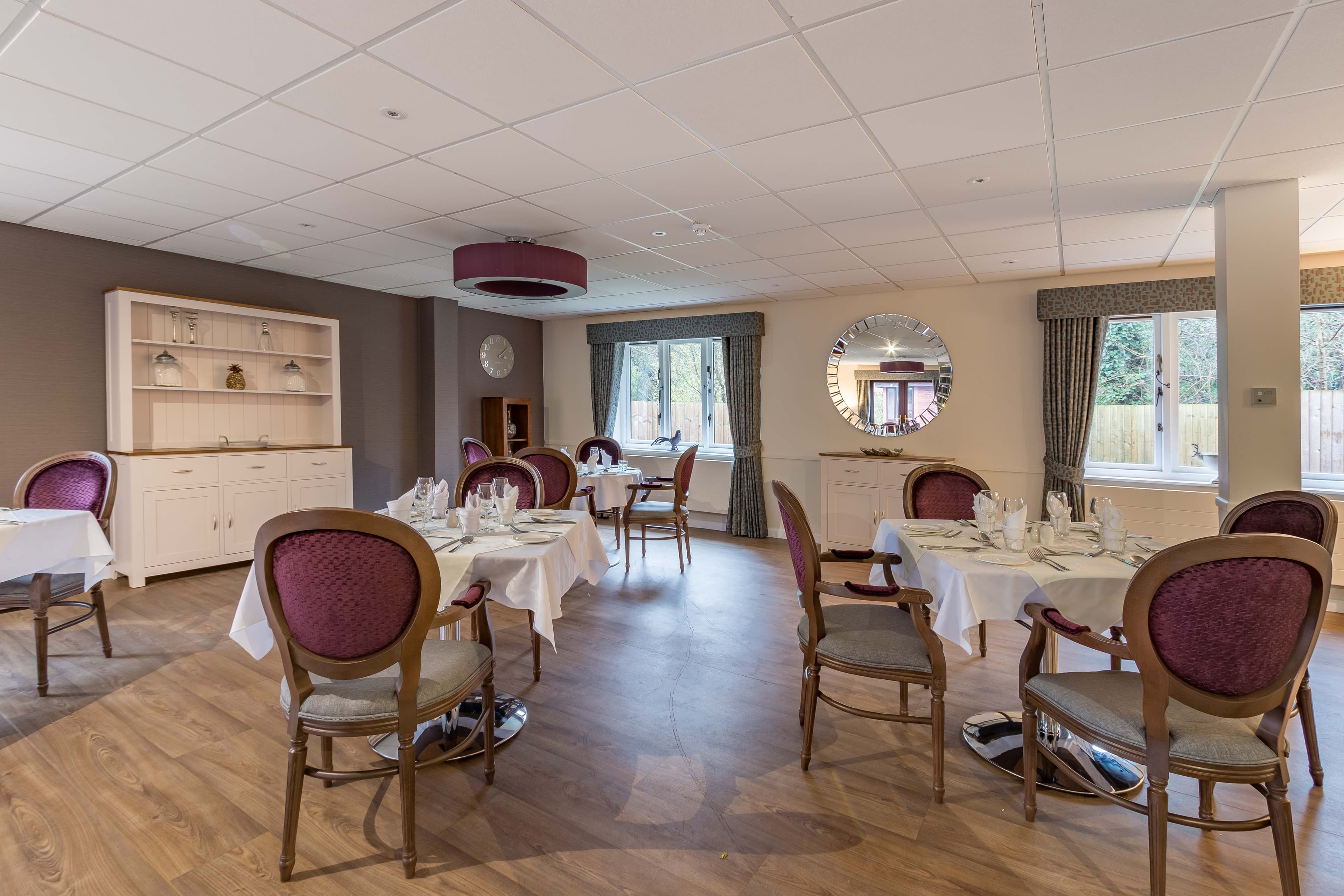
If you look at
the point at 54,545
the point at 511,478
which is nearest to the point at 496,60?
the point at 511,478

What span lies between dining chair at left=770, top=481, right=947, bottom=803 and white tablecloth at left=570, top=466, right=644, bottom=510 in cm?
336

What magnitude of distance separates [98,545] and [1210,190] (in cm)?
612

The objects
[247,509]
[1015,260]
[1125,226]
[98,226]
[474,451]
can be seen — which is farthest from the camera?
[474,451]

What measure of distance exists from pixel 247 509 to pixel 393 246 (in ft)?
8.43

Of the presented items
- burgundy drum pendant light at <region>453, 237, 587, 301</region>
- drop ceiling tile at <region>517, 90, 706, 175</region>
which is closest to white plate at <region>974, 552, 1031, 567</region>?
drop ceiling tile at <region>517, 90, 706, 175</region>

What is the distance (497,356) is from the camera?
7984 mm

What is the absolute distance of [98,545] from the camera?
3.26 meters

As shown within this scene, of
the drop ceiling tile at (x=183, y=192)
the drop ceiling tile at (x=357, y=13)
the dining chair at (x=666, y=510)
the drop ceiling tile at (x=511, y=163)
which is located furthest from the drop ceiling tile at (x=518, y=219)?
the dining chair at (x=666, y=510)

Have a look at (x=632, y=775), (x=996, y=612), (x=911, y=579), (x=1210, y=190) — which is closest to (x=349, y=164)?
(x=632, y=775)

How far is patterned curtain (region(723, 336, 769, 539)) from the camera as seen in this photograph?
7.12 m

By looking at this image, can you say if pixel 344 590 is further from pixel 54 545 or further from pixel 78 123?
pixel 78 123

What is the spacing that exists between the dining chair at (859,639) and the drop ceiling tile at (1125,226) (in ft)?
9.70

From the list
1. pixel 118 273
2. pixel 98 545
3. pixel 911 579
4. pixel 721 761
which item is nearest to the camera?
pixel 721 761

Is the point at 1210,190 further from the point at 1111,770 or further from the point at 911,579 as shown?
the point at 1111,770
